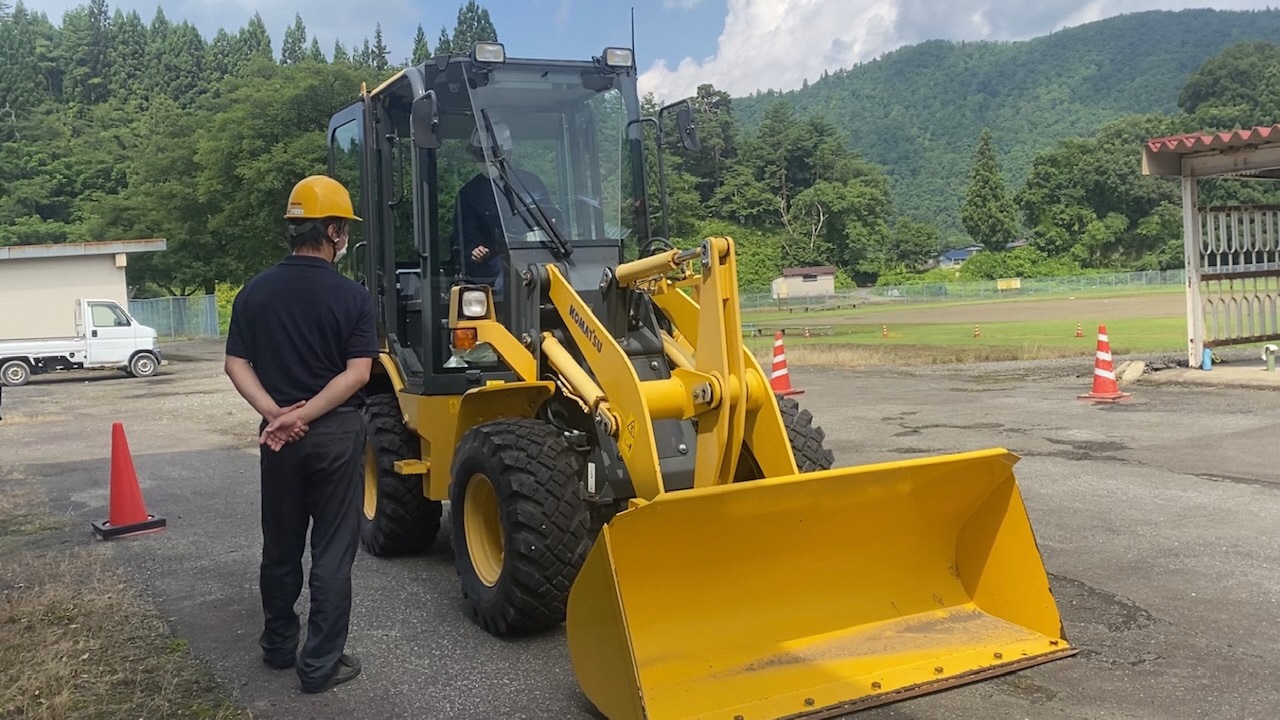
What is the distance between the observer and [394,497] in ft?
22.2

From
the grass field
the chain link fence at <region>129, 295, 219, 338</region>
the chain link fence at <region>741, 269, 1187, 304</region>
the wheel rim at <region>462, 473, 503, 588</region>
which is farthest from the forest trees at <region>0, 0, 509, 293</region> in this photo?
the chain link fence at <region>741, 269, 1187, 304</region>

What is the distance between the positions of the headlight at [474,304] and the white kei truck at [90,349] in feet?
76.3

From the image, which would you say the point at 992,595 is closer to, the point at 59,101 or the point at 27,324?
the point at 27,324

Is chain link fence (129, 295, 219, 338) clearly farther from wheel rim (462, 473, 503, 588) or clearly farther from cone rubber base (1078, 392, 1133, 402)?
wheel rim (462, 473, 503, 588)

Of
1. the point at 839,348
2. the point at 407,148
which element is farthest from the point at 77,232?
the point at 407,148

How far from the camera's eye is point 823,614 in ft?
15.1

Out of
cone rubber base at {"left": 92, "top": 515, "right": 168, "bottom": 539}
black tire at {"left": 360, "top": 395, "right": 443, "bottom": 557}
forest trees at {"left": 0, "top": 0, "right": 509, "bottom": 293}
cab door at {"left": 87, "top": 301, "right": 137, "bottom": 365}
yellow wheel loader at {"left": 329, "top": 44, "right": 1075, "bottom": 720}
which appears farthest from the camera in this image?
forest trees at {"left": 0, "top": 0, "right": 509, "bottom": 293}

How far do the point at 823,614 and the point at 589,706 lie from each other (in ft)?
3.66

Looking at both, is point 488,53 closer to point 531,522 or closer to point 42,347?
point 531,522

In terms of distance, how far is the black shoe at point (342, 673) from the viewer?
15.0ft

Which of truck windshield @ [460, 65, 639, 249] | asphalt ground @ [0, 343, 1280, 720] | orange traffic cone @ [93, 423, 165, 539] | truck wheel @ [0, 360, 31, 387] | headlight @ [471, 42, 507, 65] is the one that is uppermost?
headlight @ [471, 42, 507, 65]

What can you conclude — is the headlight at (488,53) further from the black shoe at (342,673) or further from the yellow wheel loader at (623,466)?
the black shoe at (342,673)

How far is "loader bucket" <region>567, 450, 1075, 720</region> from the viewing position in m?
4.02

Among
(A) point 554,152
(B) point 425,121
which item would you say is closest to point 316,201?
(B) point 425,121
